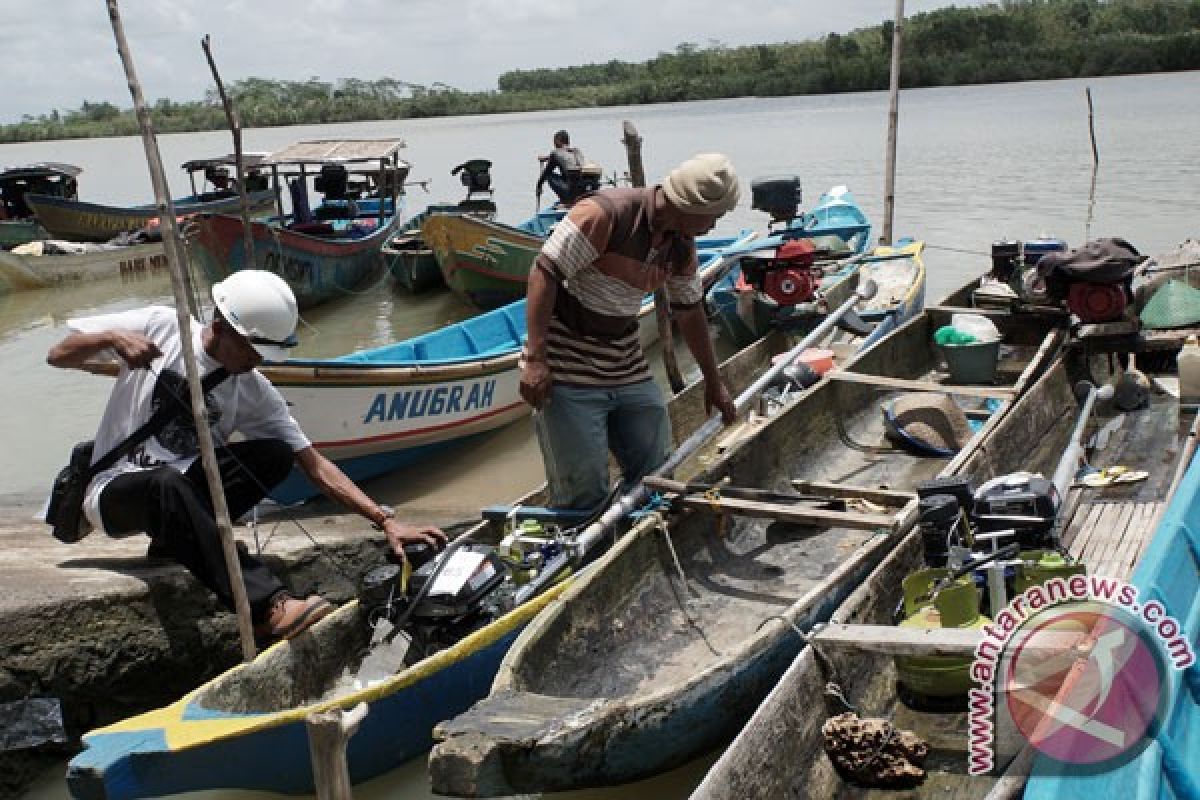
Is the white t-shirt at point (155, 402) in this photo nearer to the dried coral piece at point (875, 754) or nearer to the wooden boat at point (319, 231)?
the dried coral piece at point (875, 754)

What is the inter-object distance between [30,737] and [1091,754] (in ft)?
12.1

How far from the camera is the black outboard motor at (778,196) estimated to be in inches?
460

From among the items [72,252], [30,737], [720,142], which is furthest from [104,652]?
[720,142]

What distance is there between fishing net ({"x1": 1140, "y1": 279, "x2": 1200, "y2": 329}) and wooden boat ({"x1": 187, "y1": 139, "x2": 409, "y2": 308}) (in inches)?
327

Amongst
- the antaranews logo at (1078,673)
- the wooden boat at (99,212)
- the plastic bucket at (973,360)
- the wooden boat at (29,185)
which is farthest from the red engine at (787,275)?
the wooden boat at (29,185)

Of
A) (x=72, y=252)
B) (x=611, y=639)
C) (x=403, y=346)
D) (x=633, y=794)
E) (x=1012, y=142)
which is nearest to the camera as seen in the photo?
(x=633, y=794)

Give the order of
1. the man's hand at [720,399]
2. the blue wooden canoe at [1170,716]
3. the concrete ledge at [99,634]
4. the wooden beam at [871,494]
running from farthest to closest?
the man's hand at [720,399], the wooden beam at [871,494], the concrete ledge at [99,634], the blue wooden canoe at [1170,716]

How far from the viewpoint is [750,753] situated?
3393 mm

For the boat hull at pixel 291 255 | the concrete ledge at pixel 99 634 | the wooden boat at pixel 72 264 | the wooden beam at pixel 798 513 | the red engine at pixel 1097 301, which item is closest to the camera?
the concrete ledge at pixel 99 634

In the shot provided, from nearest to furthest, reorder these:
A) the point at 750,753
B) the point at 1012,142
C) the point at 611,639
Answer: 1. the point at 750,753
2. the point at 611,639
3. the point at 1012,142

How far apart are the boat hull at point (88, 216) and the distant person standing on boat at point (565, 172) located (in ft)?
23.0

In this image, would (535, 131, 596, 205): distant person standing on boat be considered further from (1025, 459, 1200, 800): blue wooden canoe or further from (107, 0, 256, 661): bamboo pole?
(1025, 459, 1200, 800): blue wooden canoe

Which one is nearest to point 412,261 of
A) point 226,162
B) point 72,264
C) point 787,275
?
point 72,264

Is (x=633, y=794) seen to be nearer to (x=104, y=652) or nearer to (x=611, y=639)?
(x=611, y=639)
